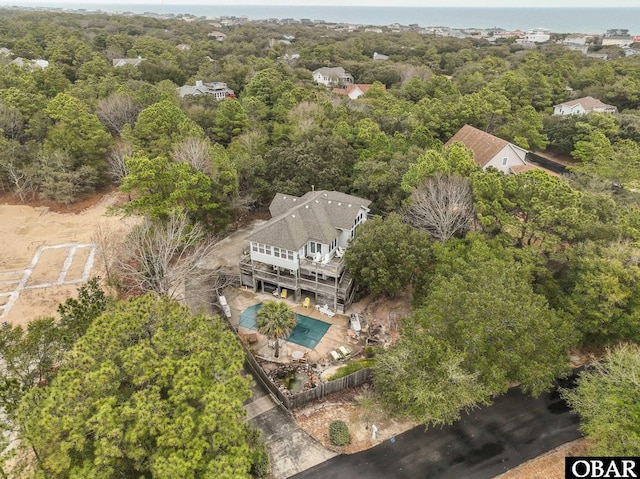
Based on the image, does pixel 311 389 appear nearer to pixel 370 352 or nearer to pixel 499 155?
pixel 370 352

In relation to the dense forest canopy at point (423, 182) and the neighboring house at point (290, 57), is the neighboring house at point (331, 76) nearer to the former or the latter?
the dense forest canopy at point (423, 182)

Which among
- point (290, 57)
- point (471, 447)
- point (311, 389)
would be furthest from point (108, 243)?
point (290, 57)

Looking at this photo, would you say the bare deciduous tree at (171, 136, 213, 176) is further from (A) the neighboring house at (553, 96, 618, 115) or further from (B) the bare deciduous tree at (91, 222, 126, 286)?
(A) the neighboring house at (553, 96, 618, 115)

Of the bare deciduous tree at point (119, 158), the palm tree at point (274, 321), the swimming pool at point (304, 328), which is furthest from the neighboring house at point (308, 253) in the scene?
the bare deciduous tree at point (119, 158)

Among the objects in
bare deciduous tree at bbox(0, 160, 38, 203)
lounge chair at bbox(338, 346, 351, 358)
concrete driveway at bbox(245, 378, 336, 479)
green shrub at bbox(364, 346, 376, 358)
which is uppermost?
bare deciduous tree at bbox(0, 160, 38, 203)

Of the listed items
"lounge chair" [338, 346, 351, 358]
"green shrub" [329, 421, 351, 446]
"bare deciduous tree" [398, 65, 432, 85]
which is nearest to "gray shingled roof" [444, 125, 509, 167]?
"lounge chair" [338, 346, 351, 358]

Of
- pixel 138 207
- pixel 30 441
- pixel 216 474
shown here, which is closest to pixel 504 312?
pixel 216 474
